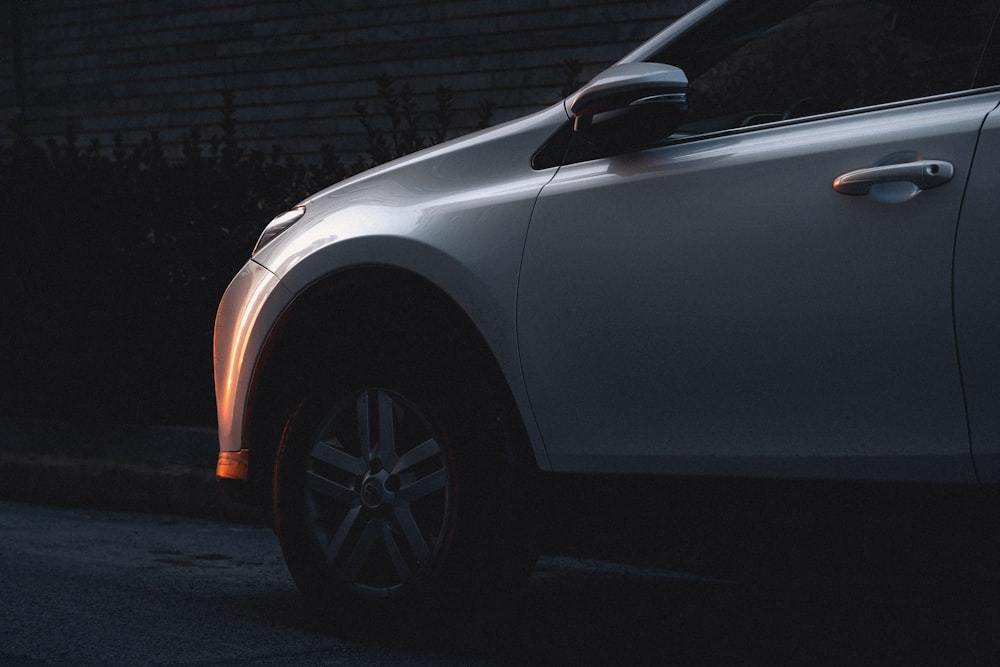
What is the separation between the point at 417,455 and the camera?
3.58m

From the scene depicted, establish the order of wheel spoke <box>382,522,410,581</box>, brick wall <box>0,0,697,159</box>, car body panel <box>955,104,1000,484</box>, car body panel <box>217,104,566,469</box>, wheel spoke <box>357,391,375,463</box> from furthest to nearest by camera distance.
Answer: brick wall <box>0,0,697,159</box>
wheel spoke <box>357,391,375,463</box>
wheel spoke <box>382,522,410,581</box>
car body panel <box>217,104,566,469</box>
car body panel <box>955,104,1000,484</box>

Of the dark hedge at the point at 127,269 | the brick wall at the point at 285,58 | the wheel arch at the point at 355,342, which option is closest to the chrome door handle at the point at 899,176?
Result: the wheel arch at the point at 355,342

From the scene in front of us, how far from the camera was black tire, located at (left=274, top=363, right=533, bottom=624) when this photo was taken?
11.4ft

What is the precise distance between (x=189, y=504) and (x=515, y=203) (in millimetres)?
3572

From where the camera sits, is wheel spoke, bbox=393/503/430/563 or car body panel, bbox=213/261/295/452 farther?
car body panel, bbox=213/261/295/452

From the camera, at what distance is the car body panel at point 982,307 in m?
2.69

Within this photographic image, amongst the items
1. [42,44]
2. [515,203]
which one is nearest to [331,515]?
[515,203]

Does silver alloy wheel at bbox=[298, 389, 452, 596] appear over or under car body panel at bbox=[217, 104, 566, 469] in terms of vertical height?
under

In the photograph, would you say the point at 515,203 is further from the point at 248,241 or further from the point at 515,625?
the point at 248,241

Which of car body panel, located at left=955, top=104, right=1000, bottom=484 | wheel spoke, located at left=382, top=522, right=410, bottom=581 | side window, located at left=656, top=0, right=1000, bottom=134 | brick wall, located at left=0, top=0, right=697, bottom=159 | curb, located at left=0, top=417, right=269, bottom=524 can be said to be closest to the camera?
car body panel, located at left=955, top=104, right=1000, bottom=484

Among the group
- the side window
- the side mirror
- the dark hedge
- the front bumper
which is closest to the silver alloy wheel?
the front bumper

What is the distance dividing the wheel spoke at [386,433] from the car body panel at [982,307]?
150 centimetres

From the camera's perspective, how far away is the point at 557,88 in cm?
1050

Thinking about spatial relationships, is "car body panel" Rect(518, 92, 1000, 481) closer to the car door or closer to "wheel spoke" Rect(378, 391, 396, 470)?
the car door
